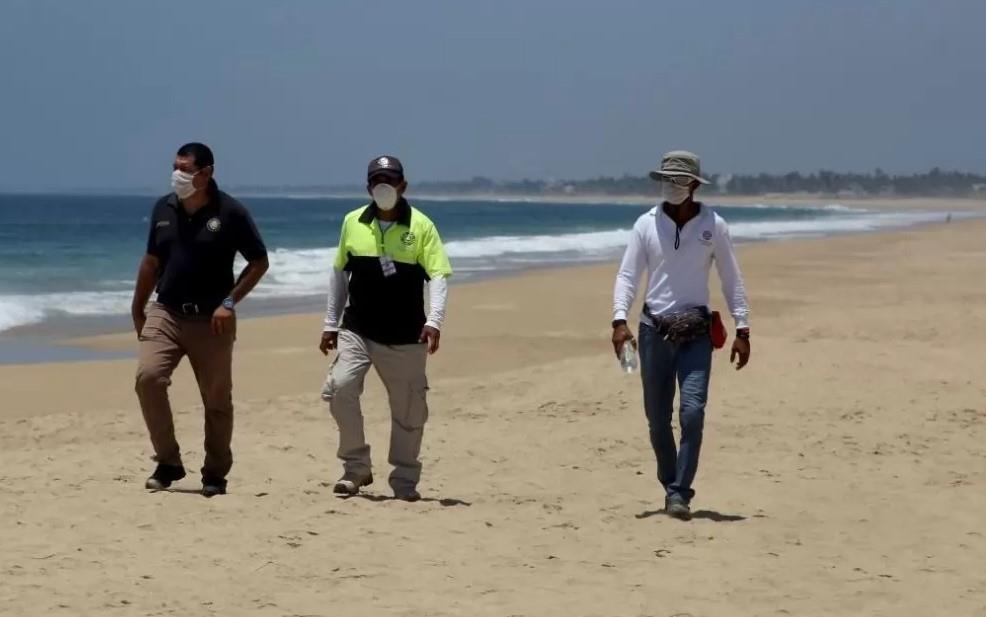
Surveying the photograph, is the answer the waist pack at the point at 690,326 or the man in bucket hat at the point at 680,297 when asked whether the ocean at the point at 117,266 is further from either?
the waist pack at the point at 690,326

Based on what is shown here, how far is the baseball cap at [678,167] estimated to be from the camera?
555 cm

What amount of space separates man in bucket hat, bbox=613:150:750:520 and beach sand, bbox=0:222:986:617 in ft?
1.65

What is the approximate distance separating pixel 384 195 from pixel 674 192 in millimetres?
1286

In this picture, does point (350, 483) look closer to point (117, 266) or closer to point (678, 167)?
point (678, 167)

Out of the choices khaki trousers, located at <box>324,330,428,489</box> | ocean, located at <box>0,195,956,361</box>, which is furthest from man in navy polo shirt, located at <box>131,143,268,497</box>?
ocean, located at <box>0,195,956,361</box>

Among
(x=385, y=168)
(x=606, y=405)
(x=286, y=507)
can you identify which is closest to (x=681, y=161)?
(x=385, y=168)

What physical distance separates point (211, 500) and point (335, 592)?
152cm

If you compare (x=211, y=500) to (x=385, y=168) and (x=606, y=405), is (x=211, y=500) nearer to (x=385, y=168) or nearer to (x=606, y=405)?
(x=385, y=168)

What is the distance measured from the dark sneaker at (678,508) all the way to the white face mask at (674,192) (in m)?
1.28

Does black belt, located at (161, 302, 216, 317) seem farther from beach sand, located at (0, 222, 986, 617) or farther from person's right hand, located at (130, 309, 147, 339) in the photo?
beach sand, located at (0, 222, 986, 617)

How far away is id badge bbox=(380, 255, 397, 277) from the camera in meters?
5.96

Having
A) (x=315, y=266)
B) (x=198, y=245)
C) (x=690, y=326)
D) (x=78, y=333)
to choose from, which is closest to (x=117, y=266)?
(x=315, y=266)

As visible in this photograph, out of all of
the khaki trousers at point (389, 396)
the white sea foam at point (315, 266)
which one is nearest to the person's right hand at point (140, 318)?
the khaki trousers at point (389, 396)

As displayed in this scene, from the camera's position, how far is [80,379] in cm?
1145
